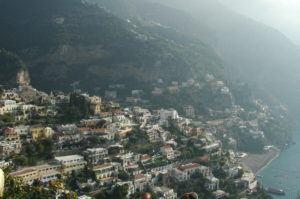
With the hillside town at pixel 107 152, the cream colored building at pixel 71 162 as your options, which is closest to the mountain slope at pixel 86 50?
the hillside town at pixel 107 152

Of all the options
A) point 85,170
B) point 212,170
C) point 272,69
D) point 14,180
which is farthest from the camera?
point 272,69

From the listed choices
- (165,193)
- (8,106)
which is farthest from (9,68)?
(165,193)

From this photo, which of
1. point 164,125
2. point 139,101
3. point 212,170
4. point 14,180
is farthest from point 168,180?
point 139,101

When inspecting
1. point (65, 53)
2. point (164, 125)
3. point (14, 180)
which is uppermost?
point (65, 53)

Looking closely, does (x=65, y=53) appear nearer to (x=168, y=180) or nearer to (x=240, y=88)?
(x=240, y=88)

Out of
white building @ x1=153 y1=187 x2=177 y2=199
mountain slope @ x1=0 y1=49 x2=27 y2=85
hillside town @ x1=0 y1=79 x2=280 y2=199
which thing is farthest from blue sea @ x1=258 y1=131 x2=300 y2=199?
mountain slope @ x1=0 y1=49 x2=27 y2=85

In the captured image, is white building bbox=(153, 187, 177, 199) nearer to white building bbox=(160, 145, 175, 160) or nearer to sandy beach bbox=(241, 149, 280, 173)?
white building bbox=(160, 145, 175, 160)

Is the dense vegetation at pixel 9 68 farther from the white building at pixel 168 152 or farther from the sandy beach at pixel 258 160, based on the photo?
the sandy beach at pixel 258 160
